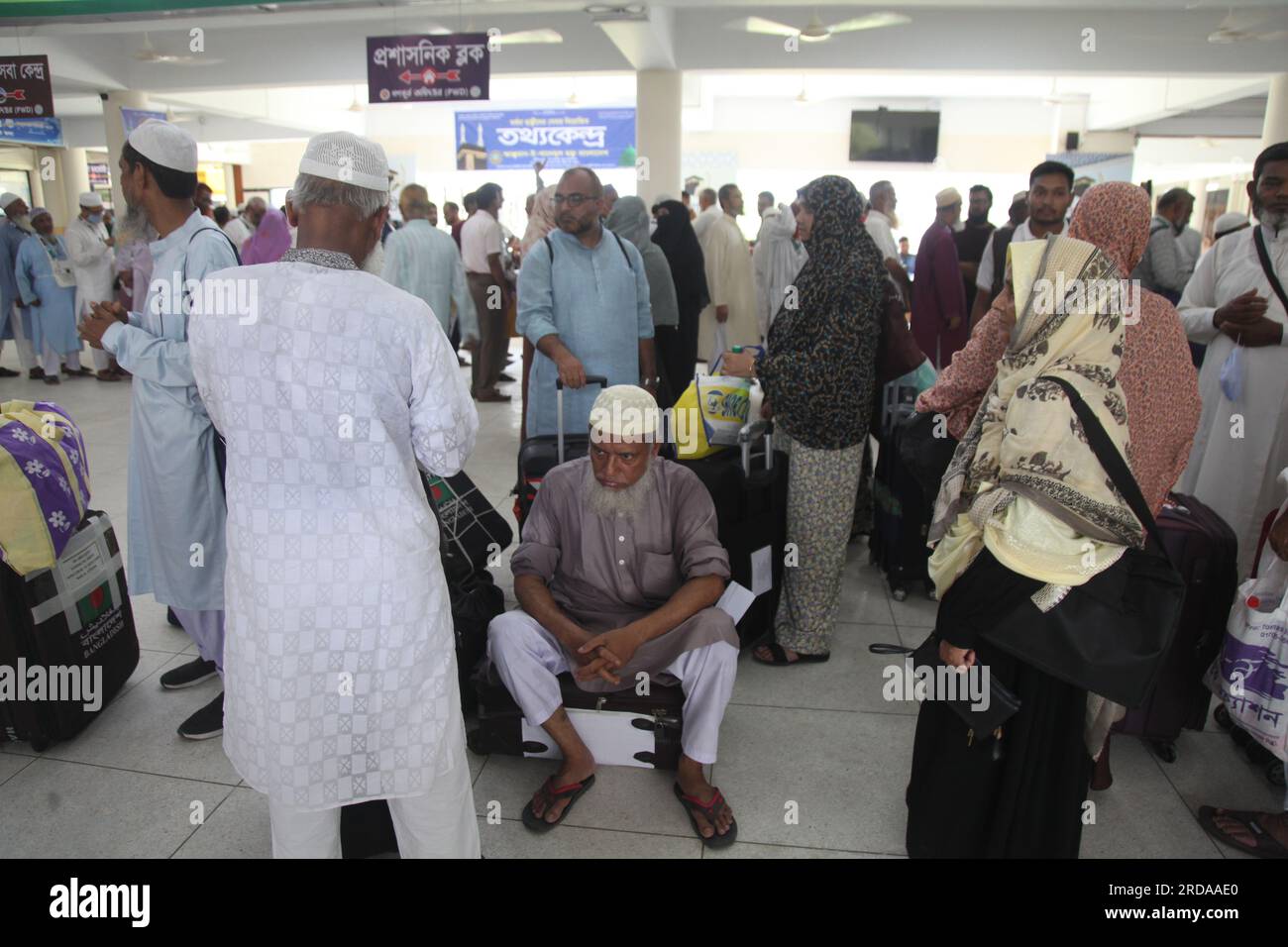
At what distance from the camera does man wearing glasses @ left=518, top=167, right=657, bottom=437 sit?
302 centimetres

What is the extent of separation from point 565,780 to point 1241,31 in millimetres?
9034

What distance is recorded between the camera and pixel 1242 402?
111 inches

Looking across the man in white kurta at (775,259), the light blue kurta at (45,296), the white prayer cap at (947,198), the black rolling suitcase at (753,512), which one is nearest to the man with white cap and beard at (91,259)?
the light blue kurta at (45,296)

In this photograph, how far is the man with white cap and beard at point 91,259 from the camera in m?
A: 7.65

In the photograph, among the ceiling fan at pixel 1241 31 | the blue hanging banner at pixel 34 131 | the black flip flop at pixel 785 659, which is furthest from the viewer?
the blue hanging banner at pixel 34 131

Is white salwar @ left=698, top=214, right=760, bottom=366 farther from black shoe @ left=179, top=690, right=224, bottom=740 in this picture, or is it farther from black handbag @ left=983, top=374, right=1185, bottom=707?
black handbag @ left=983, top=374, right=1185, bottom=707

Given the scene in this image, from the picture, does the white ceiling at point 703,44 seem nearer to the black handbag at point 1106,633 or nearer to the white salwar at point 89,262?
the white salwar at point 89,262

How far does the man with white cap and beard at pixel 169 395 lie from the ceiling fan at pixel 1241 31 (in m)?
8.83

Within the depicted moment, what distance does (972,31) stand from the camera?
8930 mm

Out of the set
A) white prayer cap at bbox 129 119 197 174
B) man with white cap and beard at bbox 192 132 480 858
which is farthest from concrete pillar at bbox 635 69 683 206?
man with white cap and beard at bbox 192 132 480 858

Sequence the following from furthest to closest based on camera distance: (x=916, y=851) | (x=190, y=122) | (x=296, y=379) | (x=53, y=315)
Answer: (x=190, y=122) < (x=53, y=315) < (x=916, y=851) < (x=296, y=379)

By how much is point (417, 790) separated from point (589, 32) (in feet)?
31.5
